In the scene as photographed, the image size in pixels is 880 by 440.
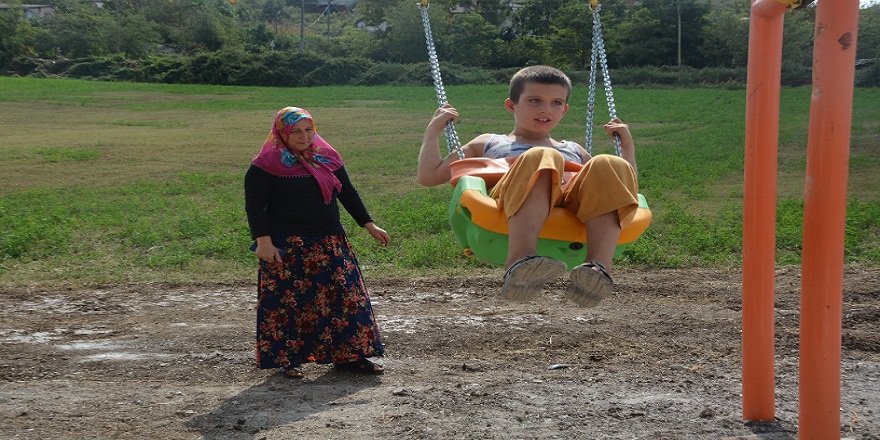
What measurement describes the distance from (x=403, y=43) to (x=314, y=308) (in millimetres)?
25276

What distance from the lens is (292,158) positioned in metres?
5.61

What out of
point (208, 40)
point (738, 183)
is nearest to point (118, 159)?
point (738, 183)

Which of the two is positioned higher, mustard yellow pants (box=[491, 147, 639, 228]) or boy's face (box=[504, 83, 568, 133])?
boy's face (box=[504, 83, 568, 133])

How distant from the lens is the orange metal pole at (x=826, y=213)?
3.59 metres

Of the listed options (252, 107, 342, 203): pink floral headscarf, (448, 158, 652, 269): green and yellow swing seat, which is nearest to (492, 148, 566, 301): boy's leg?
(448, 158, 652, 269): green and yellow swing seat

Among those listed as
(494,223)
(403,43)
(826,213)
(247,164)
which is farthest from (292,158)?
(403,43)

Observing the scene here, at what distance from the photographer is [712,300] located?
761 cm

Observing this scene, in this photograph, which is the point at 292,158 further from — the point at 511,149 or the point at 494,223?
the point at 494,223

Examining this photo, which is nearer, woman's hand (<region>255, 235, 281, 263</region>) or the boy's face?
the boy's face

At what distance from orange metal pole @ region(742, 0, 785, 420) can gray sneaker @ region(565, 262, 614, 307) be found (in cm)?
70

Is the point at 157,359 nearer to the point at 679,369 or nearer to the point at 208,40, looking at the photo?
the point at 679,369

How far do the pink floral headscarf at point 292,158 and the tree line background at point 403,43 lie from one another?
1258 cm

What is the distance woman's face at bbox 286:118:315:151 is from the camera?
5570mm

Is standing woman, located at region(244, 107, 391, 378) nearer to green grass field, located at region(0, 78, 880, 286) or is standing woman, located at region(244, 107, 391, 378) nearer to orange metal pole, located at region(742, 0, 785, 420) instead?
orange metal pole, located at region(742, 0, 785, 420)
